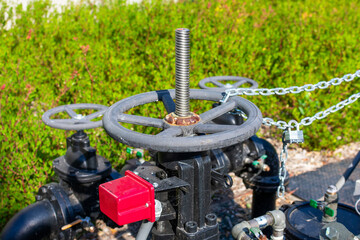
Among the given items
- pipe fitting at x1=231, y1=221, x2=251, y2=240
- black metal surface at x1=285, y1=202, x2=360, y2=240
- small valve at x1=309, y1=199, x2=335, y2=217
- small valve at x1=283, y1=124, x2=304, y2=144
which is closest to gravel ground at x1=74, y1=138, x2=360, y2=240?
black metal surface at x1=285, y1=202, x2=360, y2=240

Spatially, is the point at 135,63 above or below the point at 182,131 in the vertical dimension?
below

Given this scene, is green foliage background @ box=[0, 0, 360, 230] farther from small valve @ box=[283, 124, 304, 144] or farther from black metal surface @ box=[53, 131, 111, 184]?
small valve @ box=[283, 124, 304, 144]

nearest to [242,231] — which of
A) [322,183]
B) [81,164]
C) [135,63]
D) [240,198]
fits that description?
[81,164]

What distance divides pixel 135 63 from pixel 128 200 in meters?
3.14

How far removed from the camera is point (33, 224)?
2.47m

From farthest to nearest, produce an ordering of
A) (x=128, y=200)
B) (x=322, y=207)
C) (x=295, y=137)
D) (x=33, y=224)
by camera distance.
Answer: (x=33, y=224)
(x=322, y=207)
(x=295, y=137)
(x=128, y=200)

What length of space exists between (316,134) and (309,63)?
0.80m

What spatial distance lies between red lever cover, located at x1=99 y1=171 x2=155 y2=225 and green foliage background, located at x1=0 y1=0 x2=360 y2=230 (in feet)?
5.65

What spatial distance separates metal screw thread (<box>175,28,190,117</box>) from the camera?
1.61m

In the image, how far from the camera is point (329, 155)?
459 centimetres

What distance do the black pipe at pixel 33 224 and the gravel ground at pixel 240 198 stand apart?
29.8 inches

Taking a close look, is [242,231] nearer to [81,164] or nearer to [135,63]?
[81,164]

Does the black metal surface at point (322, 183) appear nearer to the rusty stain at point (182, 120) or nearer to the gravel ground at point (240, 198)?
the gravel ground at point (240, 198)

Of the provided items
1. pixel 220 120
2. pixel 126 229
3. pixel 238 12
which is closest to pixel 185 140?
pixel 220 120
